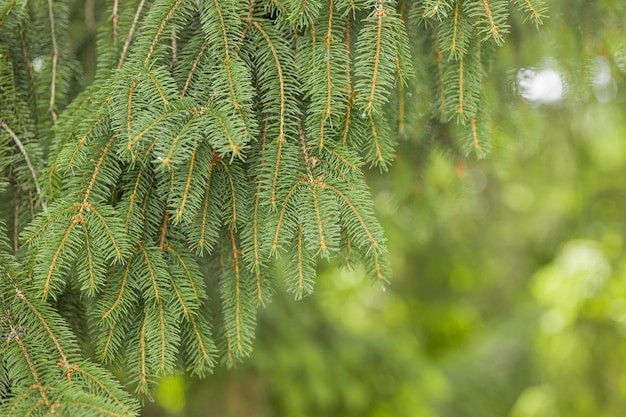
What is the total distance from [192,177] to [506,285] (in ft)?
18.0

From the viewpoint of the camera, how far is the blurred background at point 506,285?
7.68 feet

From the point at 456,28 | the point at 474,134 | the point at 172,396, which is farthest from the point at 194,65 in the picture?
the point at 172,396

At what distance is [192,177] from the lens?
148cm

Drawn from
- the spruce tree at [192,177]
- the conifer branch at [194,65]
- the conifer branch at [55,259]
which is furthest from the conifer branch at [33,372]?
the conifer branch at [194,65]

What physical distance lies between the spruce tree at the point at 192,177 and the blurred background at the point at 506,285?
0.37 m

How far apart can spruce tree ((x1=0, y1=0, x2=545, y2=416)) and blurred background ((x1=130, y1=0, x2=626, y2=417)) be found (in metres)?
0.37

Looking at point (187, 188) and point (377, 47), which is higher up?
point (377, 47)

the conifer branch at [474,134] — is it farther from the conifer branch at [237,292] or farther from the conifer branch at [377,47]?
the conifer branch at [237,292]

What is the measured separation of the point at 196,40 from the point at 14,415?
3.28 feet

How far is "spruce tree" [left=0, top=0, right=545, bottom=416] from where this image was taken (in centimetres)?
144

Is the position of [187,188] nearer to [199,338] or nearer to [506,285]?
[199,338]

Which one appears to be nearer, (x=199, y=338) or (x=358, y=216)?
(x=358, y=216)

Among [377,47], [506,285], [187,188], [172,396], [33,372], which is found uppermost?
[377,47]

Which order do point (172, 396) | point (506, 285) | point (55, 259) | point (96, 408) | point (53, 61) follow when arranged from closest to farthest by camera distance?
point (96, 408) → point (55, 259) → point (53, 61) → point (172, 396) → point (506, 285)
